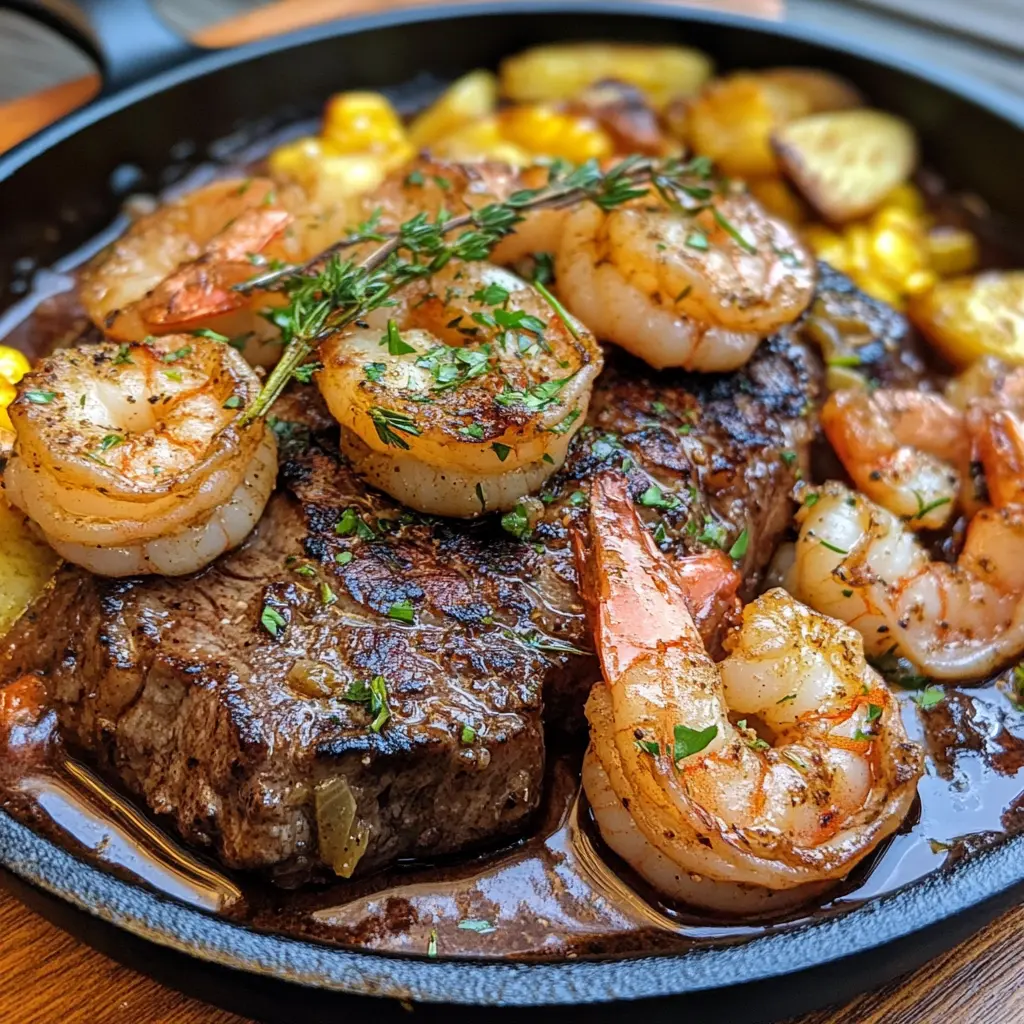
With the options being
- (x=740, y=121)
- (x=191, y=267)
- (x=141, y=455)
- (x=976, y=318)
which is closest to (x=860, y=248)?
(x=976, y=318)

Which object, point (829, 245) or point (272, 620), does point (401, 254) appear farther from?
point (829, 245)

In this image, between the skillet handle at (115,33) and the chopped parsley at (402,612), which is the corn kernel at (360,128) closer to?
the skillet handle at (115,33)

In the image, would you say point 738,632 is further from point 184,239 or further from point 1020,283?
point 1020,283

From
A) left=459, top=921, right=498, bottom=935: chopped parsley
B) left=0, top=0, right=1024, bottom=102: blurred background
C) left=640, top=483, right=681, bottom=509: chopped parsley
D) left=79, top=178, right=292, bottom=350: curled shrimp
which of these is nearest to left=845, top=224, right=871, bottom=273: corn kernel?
left=0, top=0, right=1024, bottom=102: blurred background

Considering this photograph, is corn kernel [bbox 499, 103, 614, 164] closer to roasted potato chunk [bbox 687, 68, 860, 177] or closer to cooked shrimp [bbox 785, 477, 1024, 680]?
roasted potato chunk [bbox 687, 68, 860, 177]

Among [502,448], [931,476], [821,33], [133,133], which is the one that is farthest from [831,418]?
[133,133]

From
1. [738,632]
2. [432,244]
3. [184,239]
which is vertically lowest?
[738,632]
